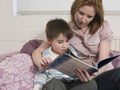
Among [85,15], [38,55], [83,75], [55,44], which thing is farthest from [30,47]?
[83,75]

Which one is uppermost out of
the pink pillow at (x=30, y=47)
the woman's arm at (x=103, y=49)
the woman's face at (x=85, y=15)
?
the woman's face at (x=85, y=15)

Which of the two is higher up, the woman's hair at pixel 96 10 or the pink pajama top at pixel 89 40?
the woman's hair at pixel 96 10

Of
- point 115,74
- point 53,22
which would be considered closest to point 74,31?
point 53,22

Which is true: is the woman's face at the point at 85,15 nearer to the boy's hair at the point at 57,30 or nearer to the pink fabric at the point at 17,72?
the boy's hair at the point at 57,30

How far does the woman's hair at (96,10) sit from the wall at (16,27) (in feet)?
1.78

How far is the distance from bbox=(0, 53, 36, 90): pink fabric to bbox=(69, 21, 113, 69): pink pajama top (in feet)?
1.01

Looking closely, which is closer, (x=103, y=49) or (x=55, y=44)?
(x=55, y=44)

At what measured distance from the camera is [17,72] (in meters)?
1.54

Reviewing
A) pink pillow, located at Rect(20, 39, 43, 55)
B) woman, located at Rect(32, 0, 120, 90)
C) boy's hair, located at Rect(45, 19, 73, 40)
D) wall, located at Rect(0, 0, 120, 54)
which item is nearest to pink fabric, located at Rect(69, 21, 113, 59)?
woman, located at Rect(32, 0, 120, 90)

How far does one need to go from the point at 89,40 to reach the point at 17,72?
0.47 m

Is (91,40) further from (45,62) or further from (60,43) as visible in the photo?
(45,62)

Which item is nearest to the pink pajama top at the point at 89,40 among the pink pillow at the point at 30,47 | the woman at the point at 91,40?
the woman at the point at 91,40

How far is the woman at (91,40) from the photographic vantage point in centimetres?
135

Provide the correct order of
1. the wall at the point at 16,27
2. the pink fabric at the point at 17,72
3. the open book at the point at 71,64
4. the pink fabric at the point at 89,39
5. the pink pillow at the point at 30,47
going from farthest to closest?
the wall at the point at 16,27 < the pink pillow at the point at 30,47 < the pink fabric at the point at 89,39 < the pink fabric at the point at 17,72 < the open book at the point at 71,64
